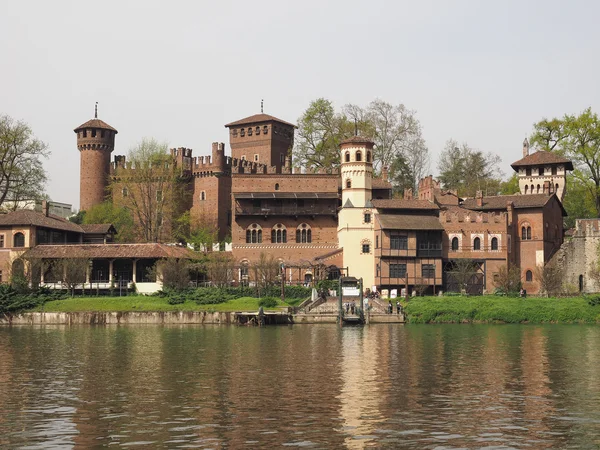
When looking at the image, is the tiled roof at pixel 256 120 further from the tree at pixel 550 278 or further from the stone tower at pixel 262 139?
the tree at pixel 550 278

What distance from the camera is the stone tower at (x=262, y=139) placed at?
8487 centimetres

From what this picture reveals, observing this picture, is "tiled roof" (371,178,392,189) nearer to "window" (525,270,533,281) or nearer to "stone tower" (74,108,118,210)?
"window" (525,270,533,281)

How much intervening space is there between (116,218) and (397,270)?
87.6 feet

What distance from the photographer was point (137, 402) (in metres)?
22.3

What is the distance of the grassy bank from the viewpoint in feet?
175

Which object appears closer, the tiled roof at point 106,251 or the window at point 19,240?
the tiled roof at point 106,251

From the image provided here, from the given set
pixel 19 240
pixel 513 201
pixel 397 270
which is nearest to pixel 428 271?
pixel 397 270

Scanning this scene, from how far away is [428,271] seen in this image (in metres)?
64.1

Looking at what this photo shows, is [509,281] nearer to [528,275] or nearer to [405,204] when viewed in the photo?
[528,275]

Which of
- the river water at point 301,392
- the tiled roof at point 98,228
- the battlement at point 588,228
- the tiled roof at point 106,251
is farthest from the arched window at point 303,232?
the river water at point 301,392

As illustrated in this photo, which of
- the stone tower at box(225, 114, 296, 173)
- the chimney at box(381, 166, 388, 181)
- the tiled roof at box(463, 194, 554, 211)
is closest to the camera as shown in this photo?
the tiled roof at box(463, 194, 554, 211)

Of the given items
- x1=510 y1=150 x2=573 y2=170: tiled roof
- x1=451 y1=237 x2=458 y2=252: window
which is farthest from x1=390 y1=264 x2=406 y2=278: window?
x1=510 y1=150 x2=573 y2=170: tiled roof

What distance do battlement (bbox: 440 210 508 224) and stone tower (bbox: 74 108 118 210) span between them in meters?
34.3

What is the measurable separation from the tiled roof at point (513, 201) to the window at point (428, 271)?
761 centimetres
